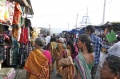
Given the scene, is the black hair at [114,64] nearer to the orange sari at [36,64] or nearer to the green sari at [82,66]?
the green sari at [82,66]

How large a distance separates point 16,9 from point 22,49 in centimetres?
295

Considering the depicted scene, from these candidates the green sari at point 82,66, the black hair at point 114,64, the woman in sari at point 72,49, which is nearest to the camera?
the black hair at point 114,64

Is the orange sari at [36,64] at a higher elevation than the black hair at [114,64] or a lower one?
lower

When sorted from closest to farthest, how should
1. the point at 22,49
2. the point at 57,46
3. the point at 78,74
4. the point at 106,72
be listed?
1. the point at 106,72
2. the point at 78,74
3. the point at 57,46
4. the point at 22,49

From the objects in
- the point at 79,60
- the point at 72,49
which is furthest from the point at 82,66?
the point at 72,49

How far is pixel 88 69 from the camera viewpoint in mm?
3686

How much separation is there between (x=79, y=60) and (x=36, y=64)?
182 centimetres

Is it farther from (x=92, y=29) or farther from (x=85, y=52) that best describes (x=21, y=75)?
(x=85, y=52)

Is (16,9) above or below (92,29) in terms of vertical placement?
above

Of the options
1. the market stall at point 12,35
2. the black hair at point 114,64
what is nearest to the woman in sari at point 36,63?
the market stall at point 12,35

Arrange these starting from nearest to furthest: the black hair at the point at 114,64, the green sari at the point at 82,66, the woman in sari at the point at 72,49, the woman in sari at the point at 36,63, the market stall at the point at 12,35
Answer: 1. the black hair at the point at 114,64
2. the green sari at the point at 82,66
3. the woman in sari at the point at 36,63
4. the market stall at the point at 12,35
5. the woman in sari at the point at 72,49

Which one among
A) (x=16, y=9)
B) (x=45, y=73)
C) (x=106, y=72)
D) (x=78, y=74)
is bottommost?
(x=45, y=73)

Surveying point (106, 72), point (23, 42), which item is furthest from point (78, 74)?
point (23, 42)

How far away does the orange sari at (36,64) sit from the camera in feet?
17.0
